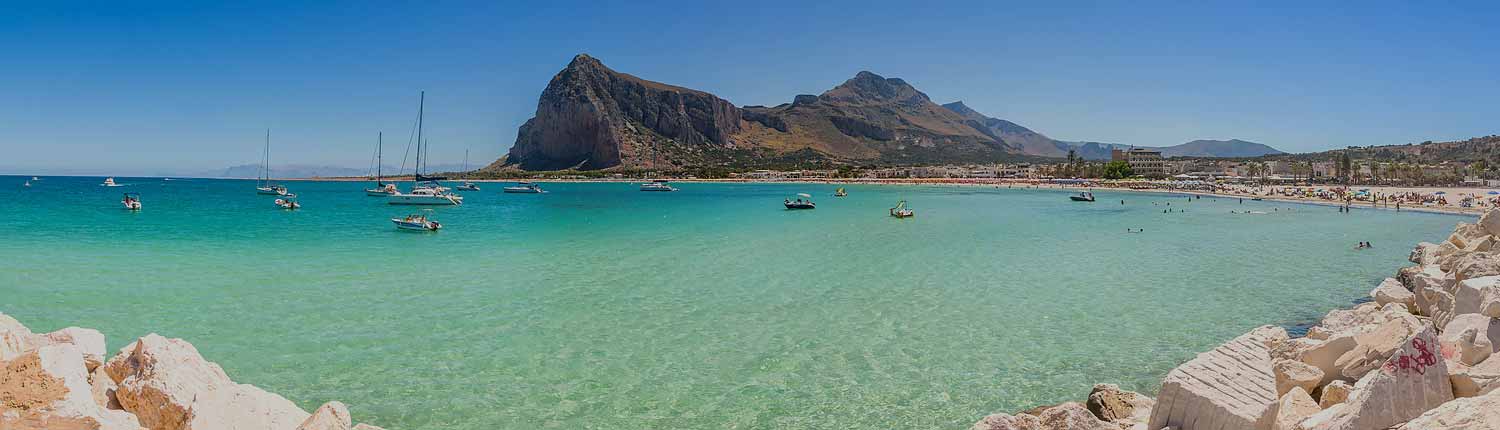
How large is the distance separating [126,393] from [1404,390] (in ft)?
29.8

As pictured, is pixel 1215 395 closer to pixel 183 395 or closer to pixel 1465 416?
pixel 1465 416

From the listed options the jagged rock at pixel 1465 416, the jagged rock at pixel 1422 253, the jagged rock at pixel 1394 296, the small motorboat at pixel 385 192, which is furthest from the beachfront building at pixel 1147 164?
the jagged rock at pixel 1465 416

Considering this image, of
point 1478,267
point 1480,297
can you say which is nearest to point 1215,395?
point 1480,297

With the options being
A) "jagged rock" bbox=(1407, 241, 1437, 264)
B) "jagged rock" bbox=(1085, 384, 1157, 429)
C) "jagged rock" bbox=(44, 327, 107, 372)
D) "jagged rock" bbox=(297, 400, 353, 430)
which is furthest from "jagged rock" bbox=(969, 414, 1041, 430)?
"jagged rock" bbox=(1407, 241, 1437, 264)

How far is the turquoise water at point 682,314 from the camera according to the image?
867 cm

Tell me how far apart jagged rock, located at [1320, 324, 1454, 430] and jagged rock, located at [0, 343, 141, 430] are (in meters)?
7.96

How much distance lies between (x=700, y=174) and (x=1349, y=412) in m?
176

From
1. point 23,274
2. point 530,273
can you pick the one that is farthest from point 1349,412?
point 23,274

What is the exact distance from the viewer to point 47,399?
4.60m

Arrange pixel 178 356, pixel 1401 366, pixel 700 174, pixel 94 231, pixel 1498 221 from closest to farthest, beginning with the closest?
pixel 1401 366
pixel 178 356
pixel 1498 221
pixel 94 231
pixel 700 174

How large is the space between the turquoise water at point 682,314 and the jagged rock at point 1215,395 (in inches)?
105

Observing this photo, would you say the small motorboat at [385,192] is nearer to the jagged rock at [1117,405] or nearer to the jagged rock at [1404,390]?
the jagged rock at [1117,405]

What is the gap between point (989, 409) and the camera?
26.9 feet

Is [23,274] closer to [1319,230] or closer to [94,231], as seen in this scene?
[94,231]
